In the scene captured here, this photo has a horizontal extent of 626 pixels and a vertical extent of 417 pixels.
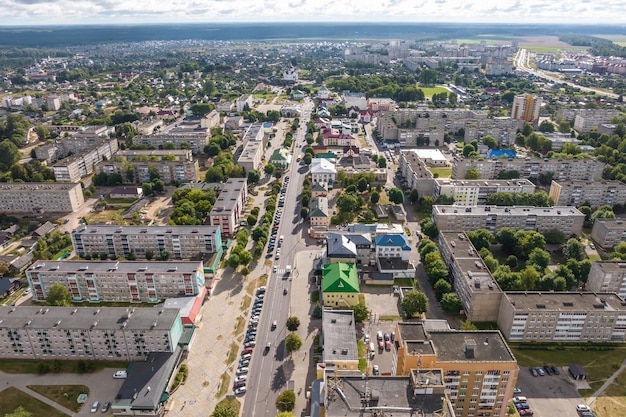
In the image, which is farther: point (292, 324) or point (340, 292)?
point (340, 292)

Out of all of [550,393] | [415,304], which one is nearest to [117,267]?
[415,304]

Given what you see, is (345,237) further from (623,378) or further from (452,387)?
(623,378)

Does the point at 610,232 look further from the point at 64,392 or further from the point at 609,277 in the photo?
the point at 64,392

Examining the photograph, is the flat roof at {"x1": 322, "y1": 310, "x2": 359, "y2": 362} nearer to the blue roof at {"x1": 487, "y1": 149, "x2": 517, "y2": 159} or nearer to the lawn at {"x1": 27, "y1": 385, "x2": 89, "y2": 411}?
the lawn at {"x1": 27, "y1": 385, "x2": 89, "y2": 411}

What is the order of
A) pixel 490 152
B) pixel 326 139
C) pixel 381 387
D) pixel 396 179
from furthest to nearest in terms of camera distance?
pixel 326 139 → pixel 490 152 → pixel 396 179 → pixel 381 387

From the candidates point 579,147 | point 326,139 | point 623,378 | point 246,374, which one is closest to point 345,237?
point 246,374

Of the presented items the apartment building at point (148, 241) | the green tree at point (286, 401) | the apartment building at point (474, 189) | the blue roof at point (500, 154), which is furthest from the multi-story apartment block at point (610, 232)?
the apartment building at point (148, 241)
